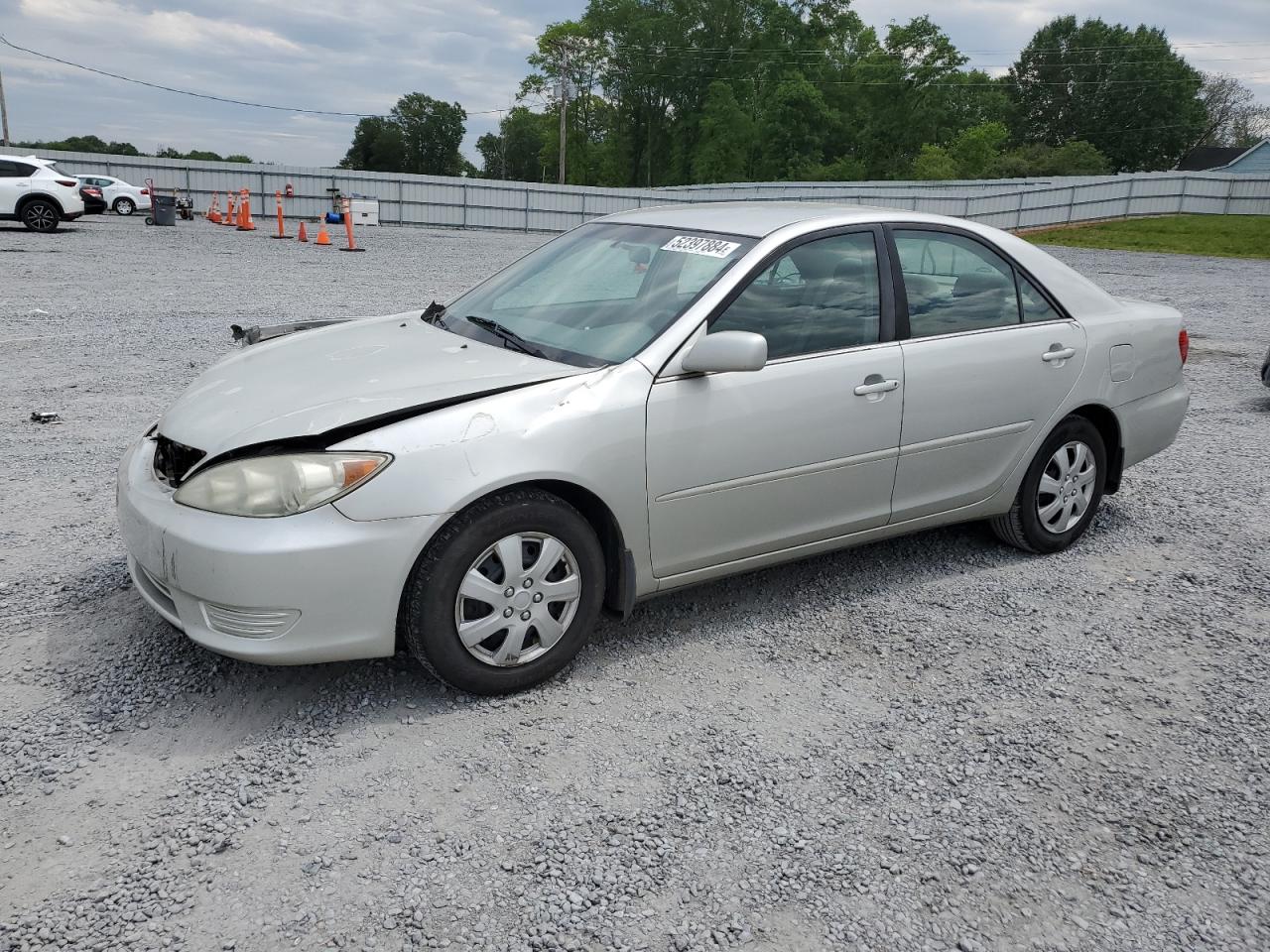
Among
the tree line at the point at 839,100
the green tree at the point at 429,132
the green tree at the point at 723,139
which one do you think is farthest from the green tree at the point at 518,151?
the green tree at the point at 723,139

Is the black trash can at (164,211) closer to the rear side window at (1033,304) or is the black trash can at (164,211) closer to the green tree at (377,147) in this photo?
the rear side window at (1033,304)

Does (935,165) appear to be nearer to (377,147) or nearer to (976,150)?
(976,150)

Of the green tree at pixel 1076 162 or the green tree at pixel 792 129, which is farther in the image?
the green tree at pixel 792 129

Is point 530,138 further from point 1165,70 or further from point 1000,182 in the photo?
point 1000,182

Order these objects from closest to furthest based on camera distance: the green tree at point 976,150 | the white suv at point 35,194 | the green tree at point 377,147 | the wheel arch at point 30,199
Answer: the white suv at point 35,194
the wheel arch at point 30,199
the green tree at point 976,150
the green tree at point 377,147

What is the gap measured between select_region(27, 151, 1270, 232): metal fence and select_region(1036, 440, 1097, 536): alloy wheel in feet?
100

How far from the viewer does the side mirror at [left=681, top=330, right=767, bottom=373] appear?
3480 millimetres

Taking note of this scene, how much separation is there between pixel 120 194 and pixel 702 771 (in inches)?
1346

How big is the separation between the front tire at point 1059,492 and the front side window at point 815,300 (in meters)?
1.26

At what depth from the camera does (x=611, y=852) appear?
8.92 ft

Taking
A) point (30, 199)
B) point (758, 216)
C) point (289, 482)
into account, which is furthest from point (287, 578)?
point (30, 199)

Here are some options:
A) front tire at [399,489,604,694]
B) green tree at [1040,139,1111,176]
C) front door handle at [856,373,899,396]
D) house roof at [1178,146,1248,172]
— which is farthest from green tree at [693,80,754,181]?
front tire at [399,489,604,694]

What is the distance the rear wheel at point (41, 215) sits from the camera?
2266 cm

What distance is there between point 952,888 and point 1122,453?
3146mm
